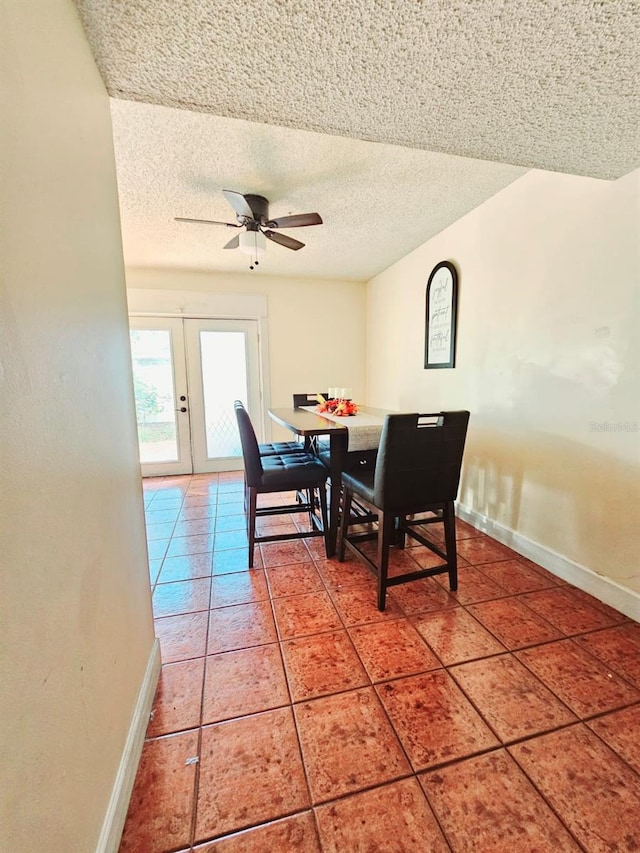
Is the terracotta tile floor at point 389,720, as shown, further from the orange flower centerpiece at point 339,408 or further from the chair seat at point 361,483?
the orange flower centerpiece at point 339,408

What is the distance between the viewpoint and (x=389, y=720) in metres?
1.18

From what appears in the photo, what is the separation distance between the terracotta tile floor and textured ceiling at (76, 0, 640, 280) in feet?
6.88

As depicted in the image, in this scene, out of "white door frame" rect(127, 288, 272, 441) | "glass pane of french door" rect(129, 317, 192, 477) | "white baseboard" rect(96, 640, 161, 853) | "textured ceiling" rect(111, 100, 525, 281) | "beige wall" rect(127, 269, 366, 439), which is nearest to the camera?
"white baseboard" rect(96, 640, 161, 853)

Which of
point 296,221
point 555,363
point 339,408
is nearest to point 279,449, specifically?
point 339,408

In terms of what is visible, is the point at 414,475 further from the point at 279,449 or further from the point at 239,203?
the point at 239,203

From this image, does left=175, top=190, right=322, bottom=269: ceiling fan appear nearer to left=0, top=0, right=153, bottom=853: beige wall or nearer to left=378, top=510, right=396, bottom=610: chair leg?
left=0, top=0, right=153, bottom=853: beige wall

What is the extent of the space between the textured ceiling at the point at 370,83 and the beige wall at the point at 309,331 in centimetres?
218

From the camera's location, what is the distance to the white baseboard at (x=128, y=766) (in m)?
0.82

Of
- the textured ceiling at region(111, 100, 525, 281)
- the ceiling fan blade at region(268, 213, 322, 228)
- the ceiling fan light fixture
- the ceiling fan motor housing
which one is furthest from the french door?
the ceiling fan blade at region(268, 213, 322, 228)

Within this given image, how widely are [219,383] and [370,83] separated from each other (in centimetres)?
350

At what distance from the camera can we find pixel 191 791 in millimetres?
988

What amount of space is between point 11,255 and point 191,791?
1.40 metres

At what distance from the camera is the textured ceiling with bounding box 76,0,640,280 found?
2.99 feet

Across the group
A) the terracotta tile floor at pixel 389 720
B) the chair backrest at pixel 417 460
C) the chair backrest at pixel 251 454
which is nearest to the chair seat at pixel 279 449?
the chair backrest at pixel 251 454
